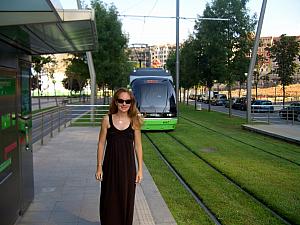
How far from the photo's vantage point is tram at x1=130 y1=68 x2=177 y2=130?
20.0 metres

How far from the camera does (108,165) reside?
15.4ft

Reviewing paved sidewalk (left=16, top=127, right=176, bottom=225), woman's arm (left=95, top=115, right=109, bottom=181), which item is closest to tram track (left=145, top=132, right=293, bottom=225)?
paved sidewalk (left=16, top=127, right=176, bottom=225)

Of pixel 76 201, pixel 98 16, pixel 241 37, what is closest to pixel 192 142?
pixel 76 201

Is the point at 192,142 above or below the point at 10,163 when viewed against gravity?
below

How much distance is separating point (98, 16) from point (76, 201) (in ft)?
95.4

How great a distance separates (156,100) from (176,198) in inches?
516

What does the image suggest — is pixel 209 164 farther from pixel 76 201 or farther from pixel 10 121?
pixel 10 121

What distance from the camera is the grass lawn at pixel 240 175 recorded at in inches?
263

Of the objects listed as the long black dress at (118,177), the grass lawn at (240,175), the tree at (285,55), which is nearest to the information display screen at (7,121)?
the long black dress at (118,177)

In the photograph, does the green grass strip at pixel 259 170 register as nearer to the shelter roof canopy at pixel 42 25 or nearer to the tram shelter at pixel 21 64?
the tram shelter at pixel 21 64

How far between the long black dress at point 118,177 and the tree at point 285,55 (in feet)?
136

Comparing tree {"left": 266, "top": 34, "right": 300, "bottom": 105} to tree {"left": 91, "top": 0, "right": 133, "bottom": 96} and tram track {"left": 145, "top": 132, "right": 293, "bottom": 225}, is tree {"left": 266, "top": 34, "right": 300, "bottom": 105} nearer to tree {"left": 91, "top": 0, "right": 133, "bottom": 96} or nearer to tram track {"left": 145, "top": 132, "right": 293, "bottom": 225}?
tree {"left": 91, "top": 0, "right": 133, "bottom": 96}

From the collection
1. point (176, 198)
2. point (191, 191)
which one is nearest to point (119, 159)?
point (176, 198)

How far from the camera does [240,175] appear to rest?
948 cm
